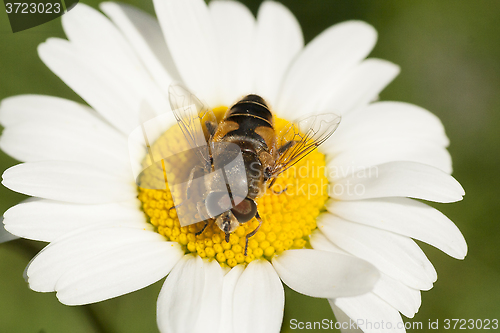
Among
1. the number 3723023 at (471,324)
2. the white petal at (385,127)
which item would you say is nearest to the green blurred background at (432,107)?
the number 3723023 at (471,324)

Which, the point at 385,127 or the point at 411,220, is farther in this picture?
the point at 385,127

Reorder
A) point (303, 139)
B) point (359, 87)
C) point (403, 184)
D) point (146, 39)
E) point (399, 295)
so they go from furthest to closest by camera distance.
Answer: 1. point (359, 87)
2. point (146, 39)
3. point (303, 139)
4. point (403, 184)
5. point (399, 295)

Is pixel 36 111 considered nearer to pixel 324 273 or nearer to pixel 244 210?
pixel 244 210

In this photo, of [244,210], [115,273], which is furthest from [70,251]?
[244,210]

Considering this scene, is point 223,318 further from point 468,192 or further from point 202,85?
point 468,192

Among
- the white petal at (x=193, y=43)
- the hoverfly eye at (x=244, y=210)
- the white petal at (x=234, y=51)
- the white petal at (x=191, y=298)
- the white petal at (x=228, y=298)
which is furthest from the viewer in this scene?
the white petal at (x=234, y=51)

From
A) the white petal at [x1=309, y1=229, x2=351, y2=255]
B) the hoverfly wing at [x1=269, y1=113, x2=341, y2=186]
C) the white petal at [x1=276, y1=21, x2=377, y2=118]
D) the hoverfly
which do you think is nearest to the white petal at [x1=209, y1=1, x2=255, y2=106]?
the white petal at [x1=276, y1=21, x2=377, y2=118]

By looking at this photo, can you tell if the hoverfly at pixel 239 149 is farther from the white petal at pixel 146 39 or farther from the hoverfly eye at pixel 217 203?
the white petal at pixel 146 39
